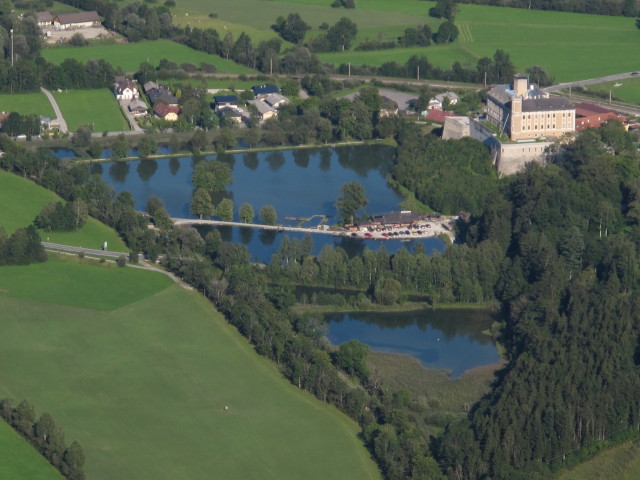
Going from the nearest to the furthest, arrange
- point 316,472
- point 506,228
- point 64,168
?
point 316,472
point 506,228
point 64,168

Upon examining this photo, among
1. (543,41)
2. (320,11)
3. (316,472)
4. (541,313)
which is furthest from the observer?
(320,11)

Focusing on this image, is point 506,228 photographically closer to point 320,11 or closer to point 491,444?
point 491,444

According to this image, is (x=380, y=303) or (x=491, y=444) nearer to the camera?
(x=491, y=444)

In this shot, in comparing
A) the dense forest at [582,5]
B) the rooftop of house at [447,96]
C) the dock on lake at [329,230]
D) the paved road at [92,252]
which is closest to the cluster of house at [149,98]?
the rooftop of house at [447,96]

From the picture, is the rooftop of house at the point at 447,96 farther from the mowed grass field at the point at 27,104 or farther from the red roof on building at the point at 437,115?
the mowed grass field at the point at 27,104

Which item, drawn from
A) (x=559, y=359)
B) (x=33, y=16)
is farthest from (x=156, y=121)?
(x=559, y=359)

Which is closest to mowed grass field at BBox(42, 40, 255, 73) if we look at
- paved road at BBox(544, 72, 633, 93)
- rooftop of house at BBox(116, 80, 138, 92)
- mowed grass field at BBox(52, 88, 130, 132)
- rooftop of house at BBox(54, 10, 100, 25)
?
rooftop of house at BBox(116, 80, 138, 92)

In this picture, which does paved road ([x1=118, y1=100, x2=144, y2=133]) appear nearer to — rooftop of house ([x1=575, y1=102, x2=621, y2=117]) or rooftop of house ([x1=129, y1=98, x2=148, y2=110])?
rooftop of house ([x1=129, y1=98, x2=148, y2=110])
